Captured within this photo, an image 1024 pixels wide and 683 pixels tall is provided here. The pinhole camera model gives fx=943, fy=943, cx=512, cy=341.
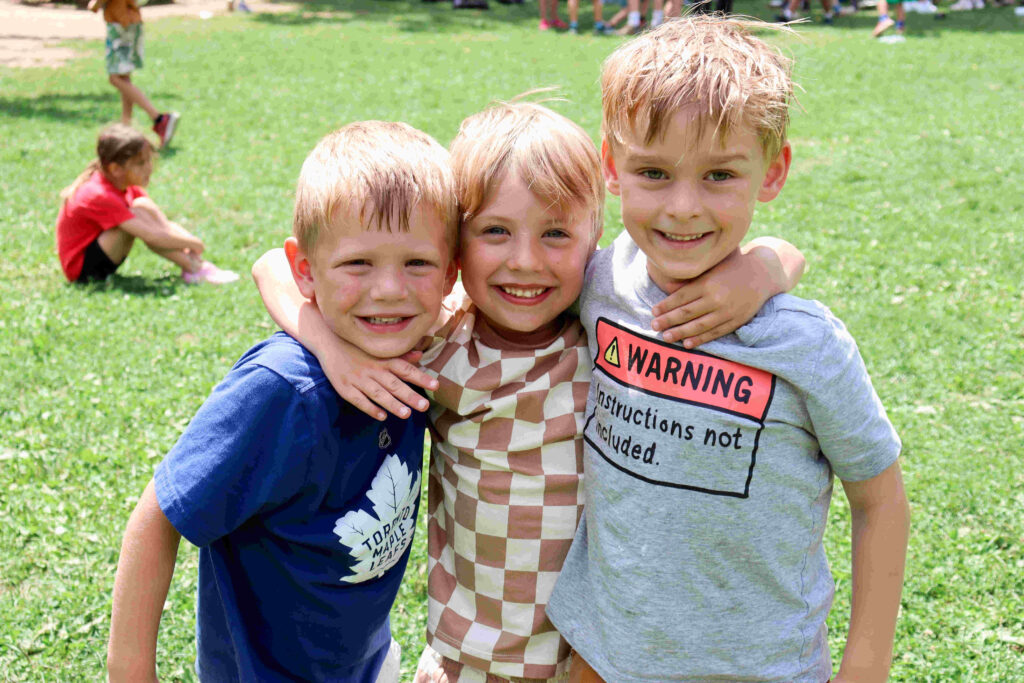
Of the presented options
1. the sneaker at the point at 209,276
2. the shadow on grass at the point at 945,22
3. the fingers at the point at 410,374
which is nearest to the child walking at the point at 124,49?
the sneaker at the point at 209,276

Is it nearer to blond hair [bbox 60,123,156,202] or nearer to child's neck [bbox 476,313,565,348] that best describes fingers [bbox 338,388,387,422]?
child's neck [bbox 476,313,565,348]

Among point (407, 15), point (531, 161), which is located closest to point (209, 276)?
point (531, 161)

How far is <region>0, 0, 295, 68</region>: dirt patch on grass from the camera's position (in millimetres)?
14656

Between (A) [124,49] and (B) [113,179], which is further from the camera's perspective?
(A) [124,49]

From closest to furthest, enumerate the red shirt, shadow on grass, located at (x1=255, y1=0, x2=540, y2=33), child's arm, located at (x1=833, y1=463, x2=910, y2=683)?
child's arm, located at (x1=833, y1=463, x2=910, y2=683) → the red shirt → shadow on grass, located at (x1=255, y1=0, x2=540, y2=33)

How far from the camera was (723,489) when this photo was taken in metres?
1.73

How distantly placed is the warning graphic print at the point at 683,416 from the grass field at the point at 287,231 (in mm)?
561

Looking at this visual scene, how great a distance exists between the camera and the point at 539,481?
194 cm

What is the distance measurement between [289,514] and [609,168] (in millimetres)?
939

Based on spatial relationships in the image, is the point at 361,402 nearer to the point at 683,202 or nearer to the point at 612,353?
the point at 612,353

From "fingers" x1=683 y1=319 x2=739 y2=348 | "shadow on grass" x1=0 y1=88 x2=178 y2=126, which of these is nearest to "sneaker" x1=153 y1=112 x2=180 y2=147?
"shadow on grass" x1=0 y1=88 x2=178 y2=126

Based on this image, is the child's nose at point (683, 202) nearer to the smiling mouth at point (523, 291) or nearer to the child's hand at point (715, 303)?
the child's hand at point (715, 303)

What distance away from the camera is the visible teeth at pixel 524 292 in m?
1.93

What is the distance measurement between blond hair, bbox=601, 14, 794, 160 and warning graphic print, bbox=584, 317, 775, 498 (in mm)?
411
